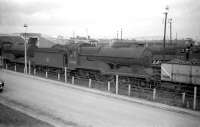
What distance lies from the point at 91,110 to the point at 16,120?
12.1 ft

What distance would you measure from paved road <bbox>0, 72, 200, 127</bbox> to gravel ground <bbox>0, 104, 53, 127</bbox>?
1023 millimetres

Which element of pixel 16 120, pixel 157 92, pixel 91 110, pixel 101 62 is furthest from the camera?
pixel 101 62

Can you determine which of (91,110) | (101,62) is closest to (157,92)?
(101,62)

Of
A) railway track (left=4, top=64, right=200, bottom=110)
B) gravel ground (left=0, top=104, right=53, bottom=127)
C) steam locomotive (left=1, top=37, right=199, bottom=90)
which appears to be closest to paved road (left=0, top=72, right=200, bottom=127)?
gravel ground (left=0, top=104, right=53, bottom=127)

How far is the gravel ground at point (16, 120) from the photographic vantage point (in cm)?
832

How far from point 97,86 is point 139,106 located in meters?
5.98

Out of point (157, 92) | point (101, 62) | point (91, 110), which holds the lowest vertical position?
point (91, 110)

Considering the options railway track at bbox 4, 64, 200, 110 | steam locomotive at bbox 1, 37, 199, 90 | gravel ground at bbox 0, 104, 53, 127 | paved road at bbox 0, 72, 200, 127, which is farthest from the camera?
steam locomotive at bbox 1, 37, 199, 90

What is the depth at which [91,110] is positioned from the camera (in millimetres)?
10523

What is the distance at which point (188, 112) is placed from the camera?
10.6 m

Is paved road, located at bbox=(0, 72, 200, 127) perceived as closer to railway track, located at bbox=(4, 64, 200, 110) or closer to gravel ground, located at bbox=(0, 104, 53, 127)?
gravel ground, located at bbox=(0, 104, 53, 127)

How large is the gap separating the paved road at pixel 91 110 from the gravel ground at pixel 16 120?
1023 mm

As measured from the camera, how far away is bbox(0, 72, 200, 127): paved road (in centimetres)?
906

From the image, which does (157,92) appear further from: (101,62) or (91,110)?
(91,110)
